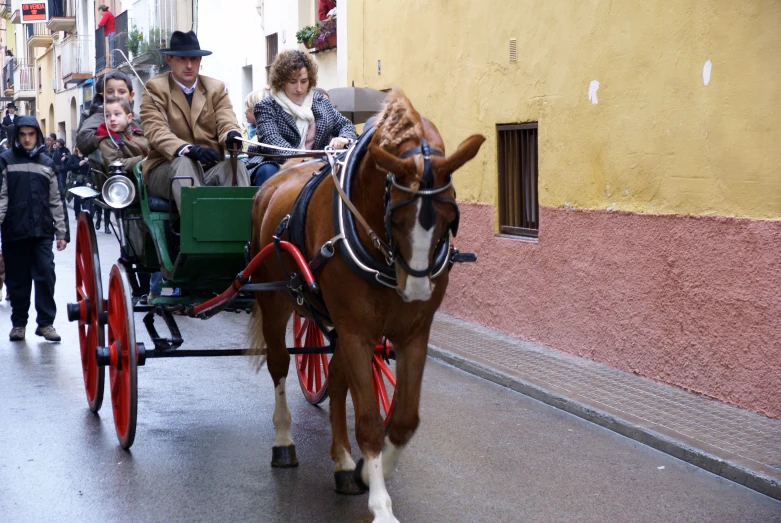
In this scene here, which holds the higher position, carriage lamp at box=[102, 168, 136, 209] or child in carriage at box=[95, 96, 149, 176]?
child in carriage at box=[95, 96, 149, 176]

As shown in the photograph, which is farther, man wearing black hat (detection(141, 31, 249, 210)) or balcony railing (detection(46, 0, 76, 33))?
balcony railing (detection(46, 0, 76, 33))

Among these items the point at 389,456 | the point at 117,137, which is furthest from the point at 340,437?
the point at 117,137

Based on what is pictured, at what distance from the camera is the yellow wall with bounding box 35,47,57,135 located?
52.4 meters

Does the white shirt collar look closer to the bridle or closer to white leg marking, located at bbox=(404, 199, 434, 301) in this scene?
the bridle

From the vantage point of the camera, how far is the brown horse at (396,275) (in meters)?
4.39

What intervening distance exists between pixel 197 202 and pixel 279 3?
13.4m

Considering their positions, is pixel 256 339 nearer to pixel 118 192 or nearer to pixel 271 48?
pixel 118 192

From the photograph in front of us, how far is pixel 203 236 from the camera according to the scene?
6332mm

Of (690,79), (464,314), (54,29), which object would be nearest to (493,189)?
(464,314)

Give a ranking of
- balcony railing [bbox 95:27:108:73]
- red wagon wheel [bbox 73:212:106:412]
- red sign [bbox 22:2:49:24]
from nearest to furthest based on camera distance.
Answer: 1. red wagon wheel [bbox 73:212:106:412]
2. balcony railing [bbox 95:27:108:73]
3. red sign [bbox 22:2:49:24]

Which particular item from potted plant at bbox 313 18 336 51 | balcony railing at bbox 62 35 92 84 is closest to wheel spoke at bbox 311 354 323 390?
potted plant at bbox 313 18 336 51

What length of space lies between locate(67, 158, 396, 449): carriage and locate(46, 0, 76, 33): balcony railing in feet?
130

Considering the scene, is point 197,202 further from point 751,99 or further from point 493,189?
point 493,189

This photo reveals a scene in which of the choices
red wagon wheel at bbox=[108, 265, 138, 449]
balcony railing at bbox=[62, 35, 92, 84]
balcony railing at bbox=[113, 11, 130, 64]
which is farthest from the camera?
balcony railing at bbox=[62, 35, 92, 84]
